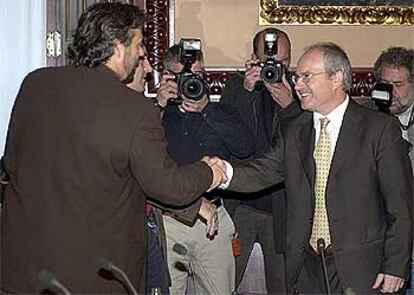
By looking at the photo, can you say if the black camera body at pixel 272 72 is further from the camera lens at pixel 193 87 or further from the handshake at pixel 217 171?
the handshake at pixel 217 171

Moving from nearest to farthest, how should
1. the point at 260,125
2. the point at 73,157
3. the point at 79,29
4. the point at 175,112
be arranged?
the point at 73,157 → the point at 79,29 → the point at 175,112 → the point at 260,125

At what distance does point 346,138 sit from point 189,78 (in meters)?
0.88

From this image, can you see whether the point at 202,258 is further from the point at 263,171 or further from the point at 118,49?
the point at 118,49

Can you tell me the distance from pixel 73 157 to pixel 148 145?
0.21 metres

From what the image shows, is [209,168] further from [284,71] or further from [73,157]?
[284,71]

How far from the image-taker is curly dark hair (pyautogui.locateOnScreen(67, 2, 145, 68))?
3.03 meters

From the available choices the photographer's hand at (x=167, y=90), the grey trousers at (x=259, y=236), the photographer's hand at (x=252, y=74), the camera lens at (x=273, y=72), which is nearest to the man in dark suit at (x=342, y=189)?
the photographer's hand at (x=167, y=90)

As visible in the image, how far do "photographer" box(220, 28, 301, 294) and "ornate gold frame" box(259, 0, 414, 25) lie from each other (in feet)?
2.51

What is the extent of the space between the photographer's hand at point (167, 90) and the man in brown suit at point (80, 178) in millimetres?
1339

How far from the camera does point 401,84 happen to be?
4746 mm

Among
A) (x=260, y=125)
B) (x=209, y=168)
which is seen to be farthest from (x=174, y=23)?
(x=209, y=168)

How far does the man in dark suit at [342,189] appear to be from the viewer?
358 cm

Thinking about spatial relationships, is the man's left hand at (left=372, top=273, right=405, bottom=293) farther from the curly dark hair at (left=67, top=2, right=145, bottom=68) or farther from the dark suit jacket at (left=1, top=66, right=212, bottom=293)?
the curly dark hair at (left=67, top=2, right=145, bottom=68)

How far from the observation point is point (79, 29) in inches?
121
